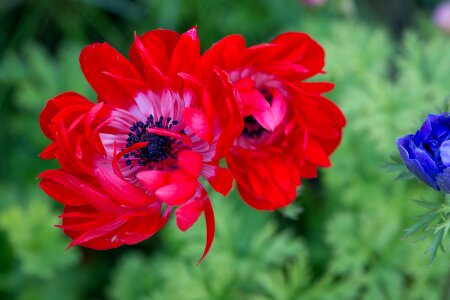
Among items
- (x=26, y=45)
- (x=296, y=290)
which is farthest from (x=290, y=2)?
(x=296, y=290)

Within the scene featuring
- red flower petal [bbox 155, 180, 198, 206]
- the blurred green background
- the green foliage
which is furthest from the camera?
the green foliage

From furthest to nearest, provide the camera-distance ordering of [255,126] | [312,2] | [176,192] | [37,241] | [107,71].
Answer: [312,2]
[37,241]
[255,126]
[107,71]
[176,192]

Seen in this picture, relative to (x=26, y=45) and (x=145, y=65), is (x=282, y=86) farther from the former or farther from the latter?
(x=26, y=45)

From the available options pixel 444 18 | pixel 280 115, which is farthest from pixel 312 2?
pixel 280 115

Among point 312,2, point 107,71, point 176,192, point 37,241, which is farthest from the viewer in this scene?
point 312,2

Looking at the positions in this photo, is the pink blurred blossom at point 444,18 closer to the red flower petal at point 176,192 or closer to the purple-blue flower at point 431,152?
the purple-blue flower at point 431,152

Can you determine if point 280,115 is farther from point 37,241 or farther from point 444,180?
point 37,241

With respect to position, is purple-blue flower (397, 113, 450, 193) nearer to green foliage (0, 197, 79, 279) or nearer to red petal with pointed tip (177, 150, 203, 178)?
red petal with pointed tip (177, 150, 203, 178)

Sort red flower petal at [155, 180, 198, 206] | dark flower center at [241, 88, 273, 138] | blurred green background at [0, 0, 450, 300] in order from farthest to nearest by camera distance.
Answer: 1. blurred green background at [0, 0, 450, 300]
2. dark flower center at [241, 88, 273, 138]
3. red flower petal at [155, 180, 198, 206]

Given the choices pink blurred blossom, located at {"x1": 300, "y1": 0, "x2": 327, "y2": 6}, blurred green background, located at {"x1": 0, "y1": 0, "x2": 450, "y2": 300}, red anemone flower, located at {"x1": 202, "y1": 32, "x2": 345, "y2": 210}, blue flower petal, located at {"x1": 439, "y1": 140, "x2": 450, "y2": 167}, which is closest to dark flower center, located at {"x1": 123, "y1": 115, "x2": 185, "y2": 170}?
red anemone flower, located at {"x1": 202, "y1": 32, "x2": 345, "y2": 210}
